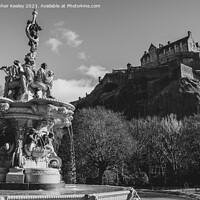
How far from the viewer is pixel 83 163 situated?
116 ft

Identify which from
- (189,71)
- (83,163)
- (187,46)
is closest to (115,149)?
(83,163)

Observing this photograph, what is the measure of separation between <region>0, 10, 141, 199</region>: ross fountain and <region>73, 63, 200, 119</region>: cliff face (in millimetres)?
59711

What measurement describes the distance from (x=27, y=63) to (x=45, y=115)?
10.5 feet

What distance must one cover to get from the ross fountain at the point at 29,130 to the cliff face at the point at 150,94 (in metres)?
59.7

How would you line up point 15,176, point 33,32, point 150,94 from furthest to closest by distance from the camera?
point 150,94 → point 33,32 → point 15,176

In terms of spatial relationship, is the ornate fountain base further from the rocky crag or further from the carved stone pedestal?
the rocky crag

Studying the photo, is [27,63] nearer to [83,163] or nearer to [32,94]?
[32,94]

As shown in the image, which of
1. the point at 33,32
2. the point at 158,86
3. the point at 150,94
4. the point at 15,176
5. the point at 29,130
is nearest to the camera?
the point at 15,176

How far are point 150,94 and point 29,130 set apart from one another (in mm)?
72864

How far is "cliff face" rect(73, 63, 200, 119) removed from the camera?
70.2 metres

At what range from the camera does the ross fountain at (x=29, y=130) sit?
10.2 metres

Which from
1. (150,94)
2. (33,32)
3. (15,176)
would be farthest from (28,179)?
(150,94)

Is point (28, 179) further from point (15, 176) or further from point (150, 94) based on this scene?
point (150, 94)

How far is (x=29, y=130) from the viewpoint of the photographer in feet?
37.2
